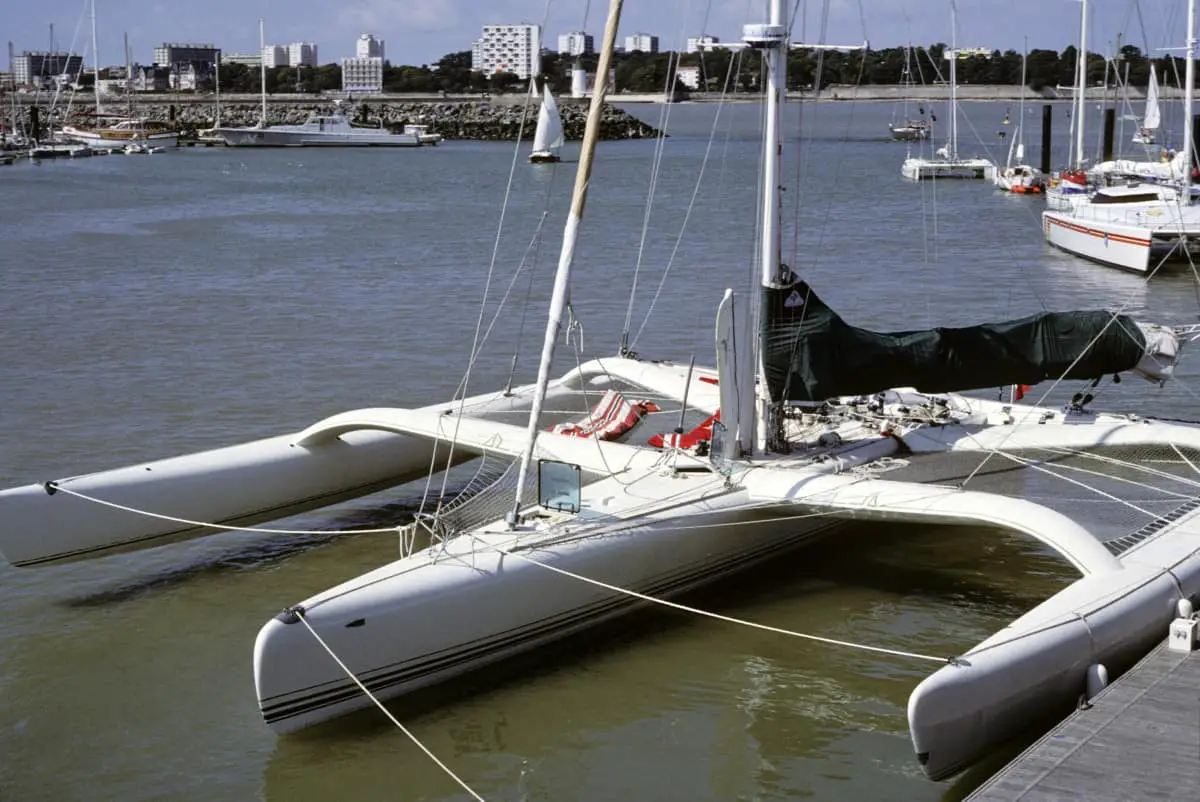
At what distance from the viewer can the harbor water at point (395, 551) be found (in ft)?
28.2

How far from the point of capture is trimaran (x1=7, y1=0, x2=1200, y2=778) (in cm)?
841

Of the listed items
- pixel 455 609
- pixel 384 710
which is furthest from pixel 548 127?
pixel 384 710

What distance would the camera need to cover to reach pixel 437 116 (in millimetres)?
114562

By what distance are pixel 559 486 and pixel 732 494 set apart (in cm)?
126

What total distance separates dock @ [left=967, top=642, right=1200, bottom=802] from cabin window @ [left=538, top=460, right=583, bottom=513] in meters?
3.50

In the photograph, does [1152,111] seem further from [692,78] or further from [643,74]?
[692,78]

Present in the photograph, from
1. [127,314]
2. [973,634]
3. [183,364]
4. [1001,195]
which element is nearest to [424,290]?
[127,314]

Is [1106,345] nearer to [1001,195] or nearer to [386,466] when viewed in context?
[386,466]

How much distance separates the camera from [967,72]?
13750 centimetres

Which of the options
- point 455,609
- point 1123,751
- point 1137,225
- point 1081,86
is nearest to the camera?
point 1123,751

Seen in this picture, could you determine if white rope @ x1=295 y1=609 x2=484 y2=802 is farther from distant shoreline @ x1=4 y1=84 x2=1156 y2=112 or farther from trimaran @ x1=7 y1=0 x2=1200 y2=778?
distant shoreline @ x1=4 y1=84 x2=1156 y2=112

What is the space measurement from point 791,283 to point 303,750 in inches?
200

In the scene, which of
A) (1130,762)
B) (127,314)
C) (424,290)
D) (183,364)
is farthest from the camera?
(424,290)

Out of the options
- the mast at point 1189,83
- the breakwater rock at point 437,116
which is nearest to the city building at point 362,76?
the breakwater rock at point 437,116
